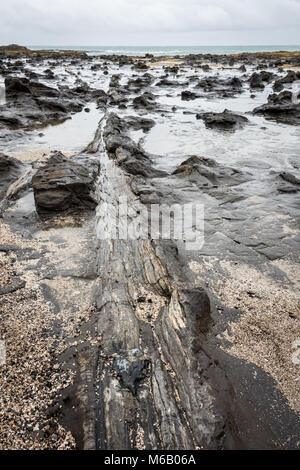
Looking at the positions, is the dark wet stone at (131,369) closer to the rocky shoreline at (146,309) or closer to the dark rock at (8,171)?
the rocky shoreline at (146,309)

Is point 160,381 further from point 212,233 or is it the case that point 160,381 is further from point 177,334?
point 212,233

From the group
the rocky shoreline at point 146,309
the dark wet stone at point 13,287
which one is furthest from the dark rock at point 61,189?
the dark wet stone at point 13,287

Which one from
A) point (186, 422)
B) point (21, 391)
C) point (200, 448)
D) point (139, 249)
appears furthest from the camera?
point (139, 249)

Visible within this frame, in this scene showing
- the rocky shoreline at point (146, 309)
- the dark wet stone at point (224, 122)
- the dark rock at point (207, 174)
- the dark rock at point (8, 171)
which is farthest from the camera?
the dark wet stone at point (224, 122)

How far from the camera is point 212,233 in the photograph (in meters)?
7.47

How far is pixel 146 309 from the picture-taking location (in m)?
4.80

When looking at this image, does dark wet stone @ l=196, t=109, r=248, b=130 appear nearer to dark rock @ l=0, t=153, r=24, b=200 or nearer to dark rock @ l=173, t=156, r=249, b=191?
dark rock @ l=173, t=156, r=249, b=191

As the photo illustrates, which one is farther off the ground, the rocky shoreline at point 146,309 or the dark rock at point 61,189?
the dark rock at point 61,189

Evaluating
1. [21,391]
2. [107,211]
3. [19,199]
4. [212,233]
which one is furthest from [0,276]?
[212,233]

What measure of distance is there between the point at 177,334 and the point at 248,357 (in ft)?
3.51

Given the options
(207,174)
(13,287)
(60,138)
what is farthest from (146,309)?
(60,138)

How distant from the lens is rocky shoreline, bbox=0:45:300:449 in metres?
3.22

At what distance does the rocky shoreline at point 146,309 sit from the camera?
3.22m

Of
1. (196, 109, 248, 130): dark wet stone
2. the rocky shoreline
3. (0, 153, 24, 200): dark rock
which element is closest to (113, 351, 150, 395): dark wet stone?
the rocky shoreline
